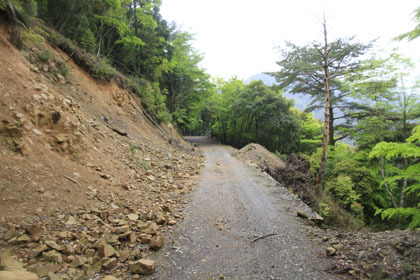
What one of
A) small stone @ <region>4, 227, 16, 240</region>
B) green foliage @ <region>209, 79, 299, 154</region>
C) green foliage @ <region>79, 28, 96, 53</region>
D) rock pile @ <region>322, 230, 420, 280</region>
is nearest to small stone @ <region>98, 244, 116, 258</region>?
small stone @ <region>4, 227, 16, 240</region>

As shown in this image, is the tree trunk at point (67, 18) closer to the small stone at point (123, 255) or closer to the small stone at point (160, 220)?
the small stone at point (160, 220)

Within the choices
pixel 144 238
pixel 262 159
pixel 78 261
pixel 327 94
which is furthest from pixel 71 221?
pixel 262 159

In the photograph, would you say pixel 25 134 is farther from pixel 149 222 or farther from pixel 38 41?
pixel 38 41

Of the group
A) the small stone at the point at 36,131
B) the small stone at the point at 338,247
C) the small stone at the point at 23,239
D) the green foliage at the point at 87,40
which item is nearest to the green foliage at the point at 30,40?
the green foliage at the point at 87,40

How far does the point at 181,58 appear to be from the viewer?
793 inches

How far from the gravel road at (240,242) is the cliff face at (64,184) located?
1.74 feet

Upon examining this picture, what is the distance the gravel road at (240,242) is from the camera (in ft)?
9.39

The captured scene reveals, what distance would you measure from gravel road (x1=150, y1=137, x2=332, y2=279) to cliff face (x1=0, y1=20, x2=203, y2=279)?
1.74 feet

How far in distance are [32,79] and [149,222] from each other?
4995 millimetres

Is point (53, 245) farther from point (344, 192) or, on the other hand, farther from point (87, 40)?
point (87, 40)

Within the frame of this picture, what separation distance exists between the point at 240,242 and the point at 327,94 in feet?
20.0

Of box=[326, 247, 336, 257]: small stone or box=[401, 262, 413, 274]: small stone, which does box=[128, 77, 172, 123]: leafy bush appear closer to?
box=[326, 247, 336, 257]: small stone

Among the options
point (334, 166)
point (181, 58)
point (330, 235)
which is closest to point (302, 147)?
point (334, 166)

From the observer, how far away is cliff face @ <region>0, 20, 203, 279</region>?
2734mm
